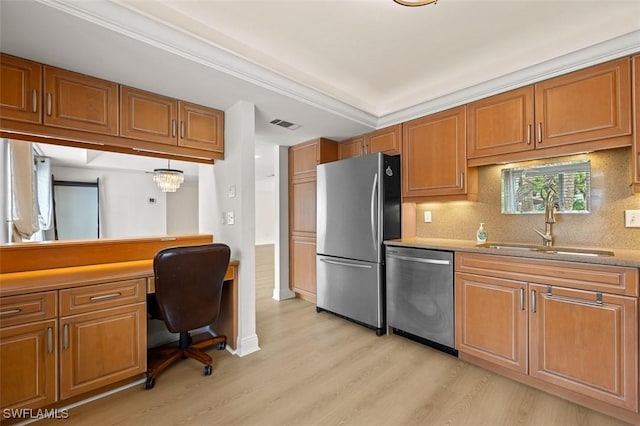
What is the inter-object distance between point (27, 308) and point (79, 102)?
56.1 inches

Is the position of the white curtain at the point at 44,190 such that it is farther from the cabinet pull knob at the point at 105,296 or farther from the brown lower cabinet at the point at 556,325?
the brown lower cabinet at the point at 556,325

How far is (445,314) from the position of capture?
2.40 m

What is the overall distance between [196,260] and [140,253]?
0.89 metres

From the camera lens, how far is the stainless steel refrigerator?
2852mm

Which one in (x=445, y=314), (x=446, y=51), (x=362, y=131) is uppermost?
(x=446, y=51)

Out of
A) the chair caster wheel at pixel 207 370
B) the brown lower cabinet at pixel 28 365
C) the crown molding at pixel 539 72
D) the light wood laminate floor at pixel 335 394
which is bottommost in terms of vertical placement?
the light wood laminate floor at pixel 335 394

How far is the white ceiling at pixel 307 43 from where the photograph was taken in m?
1.62

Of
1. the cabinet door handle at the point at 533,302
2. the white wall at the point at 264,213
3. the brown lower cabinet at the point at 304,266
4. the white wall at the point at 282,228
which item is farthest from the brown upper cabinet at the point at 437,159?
the white wall at the point at 264,213

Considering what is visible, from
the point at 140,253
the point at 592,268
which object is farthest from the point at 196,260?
the point at 592,268

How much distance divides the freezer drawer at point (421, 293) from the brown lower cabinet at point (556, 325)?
0.09 metres

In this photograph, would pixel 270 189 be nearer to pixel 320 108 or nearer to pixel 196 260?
pixel 320 108

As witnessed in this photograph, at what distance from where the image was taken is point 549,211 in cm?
229

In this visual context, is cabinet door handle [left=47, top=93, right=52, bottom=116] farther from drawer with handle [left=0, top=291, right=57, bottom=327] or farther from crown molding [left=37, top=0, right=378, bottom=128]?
drawer with handle [left=0, top=291, right=57, bottom=327]

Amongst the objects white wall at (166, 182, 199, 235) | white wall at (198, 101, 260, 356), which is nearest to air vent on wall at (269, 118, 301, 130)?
white wall at (198, 101, 260, 356)
